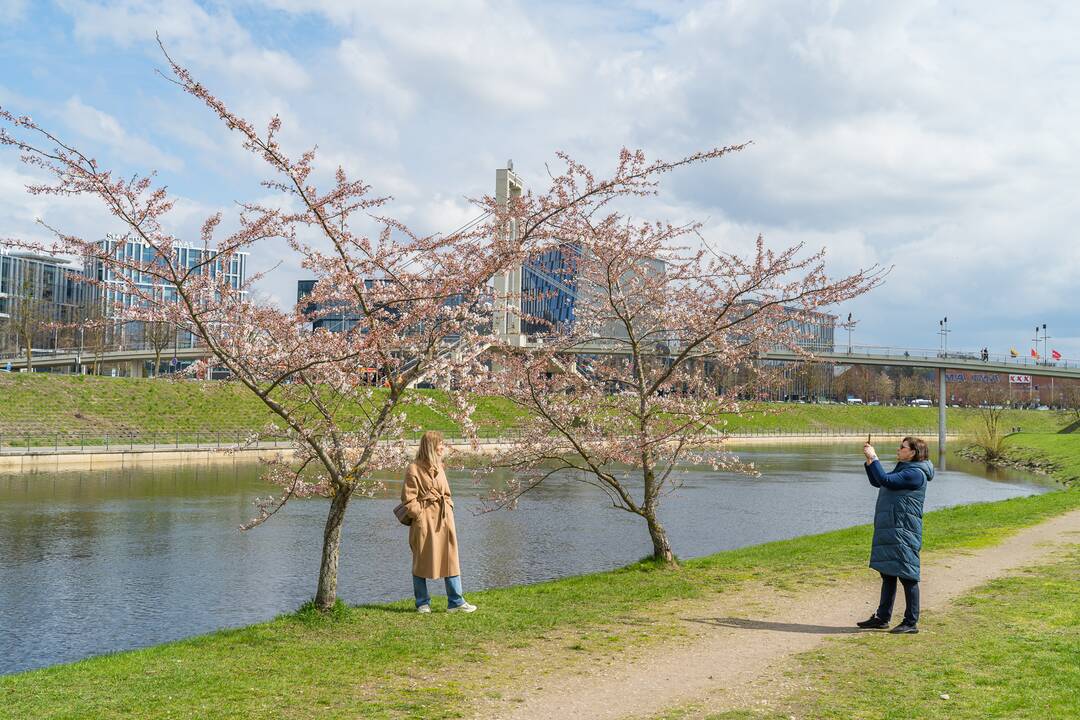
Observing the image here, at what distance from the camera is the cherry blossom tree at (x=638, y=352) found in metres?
12.4

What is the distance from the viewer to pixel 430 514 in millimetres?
9773

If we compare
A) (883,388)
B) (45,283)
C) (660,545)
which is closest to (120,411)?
(660,545)

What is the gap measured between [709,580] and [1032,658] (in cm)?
512

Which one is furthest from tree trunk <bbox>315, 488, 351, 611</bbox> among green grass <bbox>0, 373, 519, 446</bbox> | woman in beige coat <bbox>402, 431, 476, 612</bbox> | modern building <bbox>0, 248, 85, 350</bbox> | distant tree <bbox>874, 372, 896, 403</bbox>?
distant tree <bbox>874, 372, 896, 403</bbox>

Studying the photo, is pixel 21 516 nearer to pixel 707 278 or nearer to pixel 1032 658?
pixel 707 278

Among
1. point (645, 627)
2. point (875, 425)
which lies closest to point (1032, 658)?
point (645, 627)

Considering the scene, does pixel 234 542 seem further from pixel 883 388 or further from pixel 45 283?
pixel 883 388

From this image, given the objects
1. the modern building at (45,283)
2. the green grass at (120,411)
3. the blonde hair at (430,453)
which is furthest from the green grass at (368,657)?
the modern building at (45,283)

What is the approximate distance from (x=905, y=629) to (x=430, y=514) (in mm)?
4923

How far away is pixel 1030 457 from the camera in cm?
4900

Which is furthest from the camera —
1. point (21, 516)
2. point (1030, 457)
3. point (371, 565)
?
point (1030, 457)

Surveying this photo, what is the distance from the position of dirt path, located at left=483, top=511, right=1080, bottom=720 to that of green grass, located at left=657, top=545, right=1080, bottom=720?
1.24 feet

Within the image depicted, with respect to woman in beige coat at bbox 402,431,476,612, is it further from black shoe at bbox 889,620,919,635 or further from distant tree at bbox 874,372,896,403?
distant tree at bbox 874,372,896,403

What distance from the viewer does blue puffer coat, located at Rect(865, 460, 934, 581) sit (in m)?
8.67
